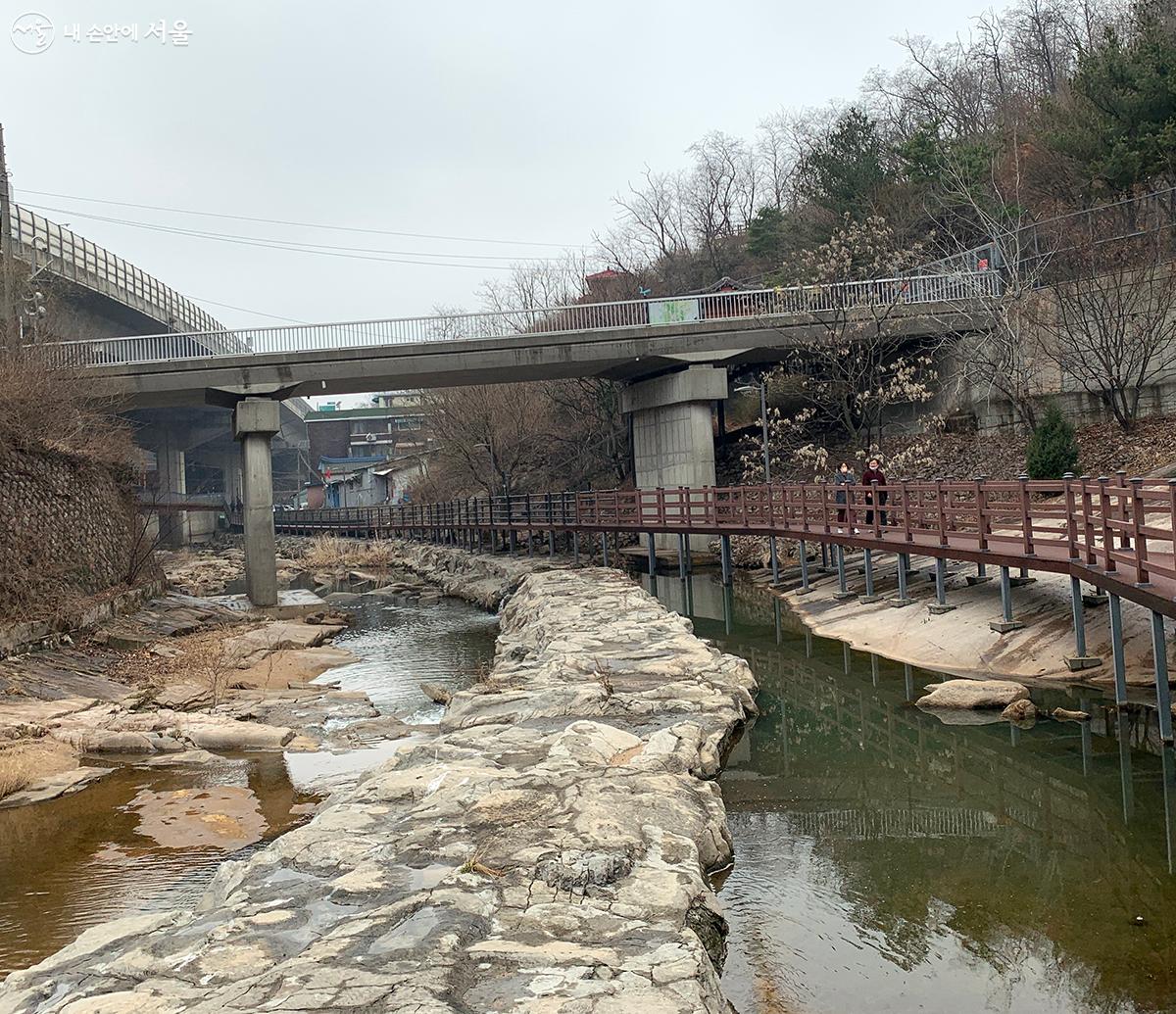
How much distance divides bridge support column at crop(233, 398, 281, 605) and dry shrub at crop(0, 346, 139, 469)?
4.33 m

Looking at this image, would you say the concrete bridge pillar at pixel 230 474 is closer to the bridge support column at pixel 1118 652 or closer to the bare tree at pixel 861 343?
the bare tree at pixel 861 343

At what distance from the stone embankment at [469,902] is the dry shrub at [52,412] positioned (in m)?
13.7

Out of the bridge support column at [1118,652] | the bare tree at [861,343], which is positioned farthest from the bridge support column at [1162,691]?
the bare tree at [861,343]

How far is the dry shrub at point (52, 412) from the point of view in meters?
18.8

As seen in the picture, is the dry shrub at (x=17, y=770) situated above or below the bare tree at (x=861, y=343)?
below

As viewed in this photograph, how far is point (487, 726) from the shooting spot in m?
9.23

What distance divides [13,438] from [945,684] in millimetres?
16300

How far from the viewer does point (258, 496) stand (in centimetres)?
3047

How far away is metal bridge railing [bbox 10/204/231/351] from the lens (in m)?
31.0

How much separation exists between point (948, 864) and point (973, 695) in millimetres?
4410

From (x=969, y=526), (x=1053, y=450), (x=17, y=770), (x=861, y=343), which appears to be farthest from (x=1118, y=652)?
(x=861, y=343)

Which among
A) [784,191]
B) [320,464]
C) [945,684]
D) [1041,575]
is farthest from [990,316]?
[320,464]

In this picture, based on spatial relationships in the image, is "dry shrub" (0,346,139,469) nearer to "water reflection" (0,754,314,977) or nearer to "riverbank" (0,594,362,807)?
"riverbank" (0,594,362,807)

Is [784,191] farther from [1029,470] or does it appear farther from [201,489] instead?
[201,489]
